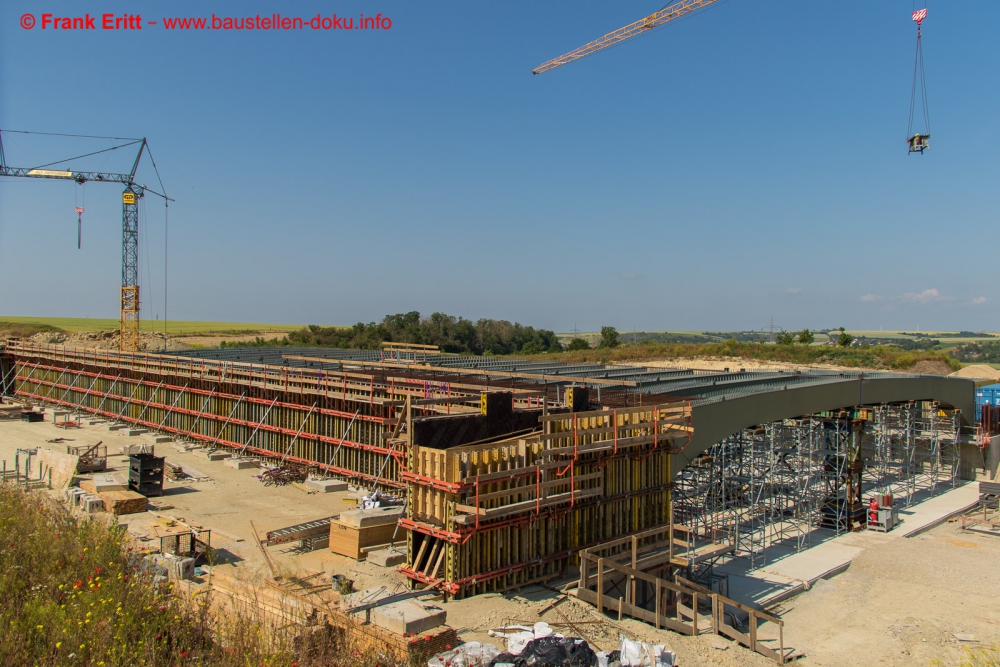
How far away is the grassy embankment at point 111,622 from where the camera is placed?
8.19 m

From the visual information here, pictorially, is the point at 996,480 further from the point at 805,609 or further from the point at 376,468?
the point at 376,468

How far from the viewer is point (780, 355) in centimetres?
7438

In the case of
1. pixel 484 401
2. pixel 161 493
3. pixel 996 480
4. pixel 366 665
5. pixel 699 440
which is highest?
pixel 484 401

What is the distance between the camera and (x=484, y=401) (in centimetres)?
1595

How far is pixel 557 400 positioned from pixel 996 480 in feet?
102

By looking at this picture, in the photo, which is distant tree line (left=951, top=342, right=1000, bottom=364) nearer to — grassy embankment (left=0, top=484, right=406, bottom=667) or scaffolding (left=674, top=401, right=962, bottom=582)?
scaffolding (left=674, top=401, right=962, bottom=582)

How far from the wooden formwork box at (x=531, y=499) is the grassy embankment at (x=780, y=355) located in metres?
59.2

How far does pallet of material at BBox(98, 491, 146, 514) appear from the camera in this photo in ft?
64.0

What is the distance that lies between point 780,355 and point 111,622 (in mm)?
75188

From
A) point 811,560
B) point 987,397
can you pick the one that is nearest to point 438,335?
point 987,397

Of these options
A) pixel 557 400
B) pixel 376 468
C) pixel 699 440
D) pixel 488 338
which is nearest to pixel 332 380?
pixel 376 468

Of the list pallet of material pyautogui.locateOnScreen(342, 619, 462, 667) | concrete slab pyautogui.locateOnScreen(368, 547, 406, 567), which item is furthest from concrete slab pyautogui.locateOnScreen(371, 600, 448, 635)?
concrete slab pyautogui.locateOnScreen(368, 547, 406, 567)

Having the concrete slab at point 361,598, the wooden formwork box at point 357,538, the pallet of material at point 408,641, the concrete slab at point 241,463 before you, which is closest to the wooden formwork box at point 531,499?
the concrete slab at point 361,598

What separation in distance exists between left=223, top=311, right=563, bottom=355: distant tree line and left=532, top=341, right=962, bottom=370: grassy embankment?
63.3 feet
